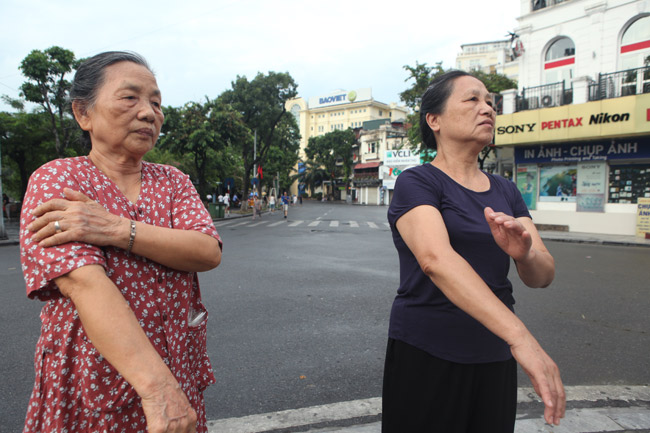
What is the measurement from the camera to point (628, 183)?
14.9m

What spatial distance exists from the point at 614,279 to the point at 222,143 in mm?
19933

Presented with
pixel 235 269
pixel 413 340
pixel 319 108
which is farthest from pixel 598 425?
pixel 319 108

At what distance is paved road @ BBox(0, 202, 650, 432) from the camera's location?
3.19 meters

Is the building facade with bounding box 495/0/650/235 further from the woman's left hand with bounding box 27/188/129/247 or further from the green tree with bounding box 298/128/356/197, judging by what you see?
the green tree with bounding box 298/128/356/197

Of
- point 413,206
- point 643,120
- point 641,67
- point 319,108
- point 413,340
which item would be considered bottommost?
point 413,340

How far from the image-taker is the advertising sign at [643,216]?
1376cm

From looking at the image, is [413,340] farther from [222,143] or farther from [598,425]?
[222,143]

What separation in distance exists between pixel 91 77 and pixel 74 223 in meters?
0.55

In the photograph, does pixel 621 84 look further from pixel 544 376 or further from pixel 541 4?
pixel 544 376

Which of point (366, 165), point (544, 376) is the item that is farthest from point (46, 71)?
point (366, 165)

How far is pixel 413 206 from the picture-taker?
149 cm

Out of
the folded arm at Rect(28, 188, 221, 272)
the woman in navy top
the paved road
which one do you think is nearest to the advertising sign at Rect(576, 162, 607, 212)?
the paved road

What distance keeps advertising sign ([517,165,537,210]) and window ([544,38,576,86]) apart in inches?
138

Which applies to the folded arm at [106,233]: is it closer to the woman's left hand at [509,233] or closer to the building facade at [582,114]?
the woman's left hand at [509,233]
